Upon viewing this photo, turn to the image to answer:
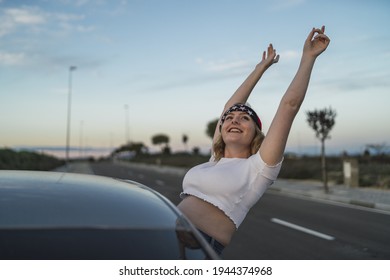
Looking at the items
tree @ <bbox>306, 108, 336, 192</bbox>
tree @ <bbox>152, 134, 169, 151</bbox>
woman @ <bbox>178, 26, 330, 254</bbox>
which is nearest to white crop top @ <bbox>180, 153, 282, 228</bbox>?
woman @ <bbox>178, 26, 330, 254</bbox>

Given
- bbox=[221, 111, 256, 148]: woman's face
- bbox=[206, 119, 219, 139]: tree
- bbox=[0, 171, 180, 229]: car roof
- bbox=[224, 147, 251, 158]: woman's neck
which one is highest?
bbox=[206, 119, 219, 139]: tree

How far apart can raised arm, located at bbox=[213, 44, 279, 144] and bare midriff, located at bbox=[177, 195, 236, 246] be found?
0.75 meters

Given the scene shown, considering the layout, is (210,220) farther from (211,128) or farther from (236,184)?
(211,128)

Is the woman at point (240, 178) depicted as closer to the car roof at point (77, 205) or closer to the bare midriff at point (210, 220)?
the bare midriff at point (210, 220)

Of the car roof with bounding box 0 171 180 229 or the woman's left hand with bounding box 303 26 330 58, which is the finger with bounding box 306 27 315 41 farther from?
the car roof with bounding box 0 171 180 229

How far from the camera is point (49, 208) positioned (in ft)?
5.86

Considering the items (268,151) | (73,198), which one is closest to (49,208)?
(73,198)

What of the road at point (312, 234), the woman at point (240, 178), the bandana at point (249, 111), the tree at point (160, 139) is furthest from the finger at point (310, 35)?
the tree at point (160, 139)

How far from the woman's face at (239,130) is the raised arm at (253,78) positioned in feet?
1.12

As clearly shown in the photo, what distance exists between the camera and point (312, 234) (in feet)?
27.0

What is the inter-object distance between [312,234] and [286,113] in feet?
21.3

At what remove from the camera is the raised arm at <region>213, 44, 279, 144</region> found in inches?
122

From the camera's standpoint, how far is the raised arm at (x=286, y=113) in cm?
231
